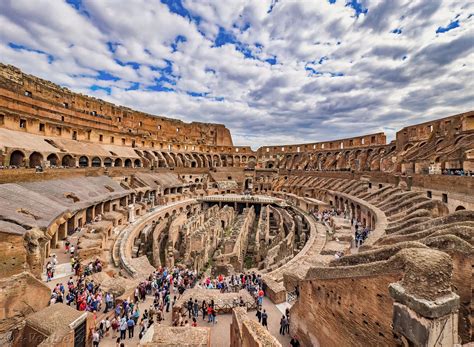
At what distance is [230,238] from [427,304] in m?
15.0

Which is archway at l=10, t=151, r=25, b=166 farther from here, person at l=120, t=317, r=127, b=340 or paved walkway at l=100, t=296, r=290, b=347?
person at l=120, t=317, r=127, b=340

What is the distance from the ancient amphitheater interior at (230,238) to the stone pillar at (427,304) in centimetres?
2

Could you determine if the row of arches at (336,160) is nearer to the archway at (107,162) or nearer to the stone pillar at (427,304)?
the stone pillar at (427,304)

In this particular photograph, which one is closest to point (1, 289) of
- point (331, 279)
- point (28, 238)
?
point (28, 238)

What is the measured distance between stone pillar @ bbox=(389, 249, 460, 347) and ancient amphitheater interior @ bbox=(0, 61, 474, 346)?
0.02 metres

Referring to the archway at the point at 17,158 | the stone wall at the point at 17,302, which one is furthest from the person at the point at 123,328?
the archway at the point at 17,158

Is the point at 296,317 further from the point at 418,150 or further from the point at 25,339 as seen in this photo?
the point at 418,150

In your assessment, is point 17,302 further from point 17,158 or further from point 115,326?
point 17,158

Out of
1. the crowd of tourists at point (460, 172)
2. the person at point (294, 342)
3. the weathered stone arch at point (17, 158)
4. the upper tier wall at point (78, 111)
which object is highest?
the upper tier wall at point (78, 111)

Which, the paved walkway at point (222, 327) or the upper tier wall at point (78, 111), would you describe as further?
the upper tier wall at point (78, 111)

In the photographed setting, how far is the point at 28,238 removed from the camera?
29.5ft

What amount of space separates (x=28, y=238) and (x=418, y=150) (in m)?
29.1

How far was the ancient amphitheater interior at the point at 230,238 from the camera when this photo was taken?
201 inches

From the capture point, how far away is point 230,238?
58.8 feet
